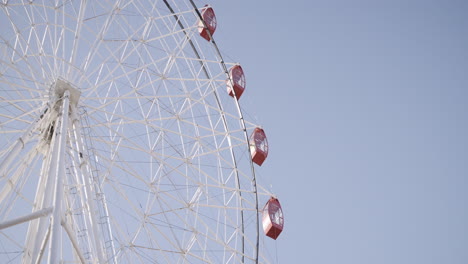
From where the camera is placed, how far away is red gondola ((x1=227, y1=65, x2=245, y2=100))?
58.9ft

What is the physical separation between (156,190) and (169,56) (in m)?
4.56

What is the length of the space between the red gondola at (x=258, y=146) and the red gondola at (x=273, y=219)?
147 centimetres

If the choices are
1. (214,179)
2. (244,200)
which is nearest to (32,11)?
(214,179)

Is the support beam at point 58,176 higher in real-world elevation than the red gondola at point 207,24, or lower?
lower

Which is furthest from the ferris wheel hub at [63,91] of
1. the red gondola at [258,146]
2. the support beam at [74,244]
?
the red gondola at [258,146]

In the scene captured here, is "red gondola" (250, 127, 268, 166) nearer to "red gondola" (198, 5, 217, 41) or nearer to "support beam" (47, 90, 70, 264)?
"red gondola" (198, 5, 217, 41)

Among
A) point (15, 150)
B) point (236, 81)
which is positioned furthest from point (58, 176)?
point (236, 81)

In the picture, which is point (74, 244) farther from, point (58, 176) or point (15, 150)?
point (15, 150)

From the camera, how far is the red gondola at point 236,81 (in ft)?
58.9

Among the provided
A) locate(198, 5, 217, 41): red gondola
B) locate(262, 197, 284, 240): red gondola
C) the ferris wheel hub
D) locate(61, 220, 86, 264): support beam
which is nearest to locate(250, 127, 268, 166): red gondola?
locate(262, 197, 284, 240): red gondola

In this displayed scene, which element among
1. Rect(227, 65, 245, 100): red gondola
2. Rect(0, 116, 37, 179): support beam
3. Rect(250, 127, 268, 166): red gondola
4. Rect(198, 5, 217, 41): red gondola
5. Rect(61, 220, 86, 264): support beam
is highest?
Rect(198, 5, 217, 41): red gondola

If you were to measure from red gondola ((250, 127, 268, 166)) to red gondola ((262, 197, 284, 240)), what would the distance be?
4.82ft

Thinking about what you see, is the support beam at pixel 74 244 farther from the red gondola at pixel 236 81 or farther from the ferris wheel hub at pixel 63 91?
the red gondola at pixel 236 81

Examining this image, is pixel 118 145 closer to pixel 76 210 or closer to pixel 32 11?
pixel 76 210
